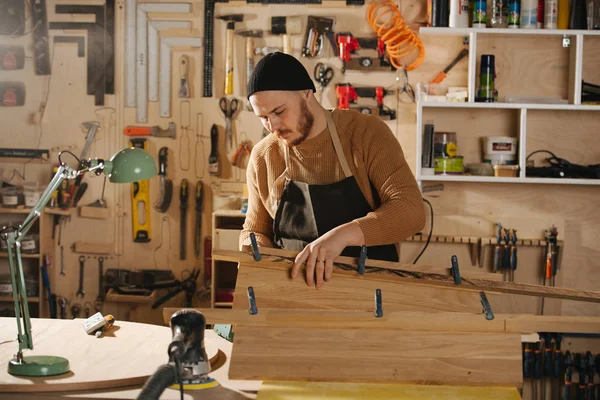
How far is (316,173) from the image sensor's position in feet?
9.38

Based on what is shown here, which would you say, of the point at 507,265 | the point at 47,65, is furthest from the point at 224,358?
the point at 47,65

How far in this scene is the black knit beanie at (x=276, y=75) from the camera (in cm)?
260

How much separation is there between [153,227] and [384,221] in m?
2.96

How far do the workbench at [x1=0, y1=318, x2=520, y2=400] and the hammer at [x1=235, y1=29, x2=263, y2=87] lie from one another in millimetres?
2584

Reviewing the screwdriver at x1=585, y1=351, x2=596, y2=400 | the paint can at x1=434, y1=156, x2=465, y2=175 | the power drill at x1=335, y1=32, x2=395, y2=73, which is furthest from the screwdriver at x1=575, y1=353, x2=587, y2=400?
the power drill at x1=335, y1=32, x2=395, y2=73

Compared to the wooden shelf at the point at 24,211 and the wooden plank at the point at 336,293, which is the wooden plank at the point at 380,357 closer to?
the wooden plank at the point at 336,293

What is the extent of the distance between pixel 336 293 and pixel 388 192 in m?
0.52

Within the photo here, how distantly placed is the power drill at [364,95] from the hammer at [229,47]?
0.69 m

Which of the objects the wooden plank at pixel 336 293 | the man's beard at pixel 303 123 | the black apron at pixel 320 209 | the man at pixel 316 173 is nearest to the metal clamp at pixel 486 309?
the wooden plank at pixel 336 293

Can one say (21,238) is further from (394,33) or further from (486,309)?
(394,33)

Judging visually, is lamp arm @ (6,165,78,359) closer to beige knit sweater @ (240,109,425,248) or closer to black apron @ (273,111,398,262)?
beige knit sweater @ (240,109,425,248)

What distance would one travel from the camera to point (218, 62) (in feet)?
16.5

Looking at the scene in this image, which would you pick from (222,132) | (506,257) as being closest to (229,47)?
(222,132)

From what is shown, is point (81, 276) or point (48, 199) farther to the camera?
point (81, 276)
